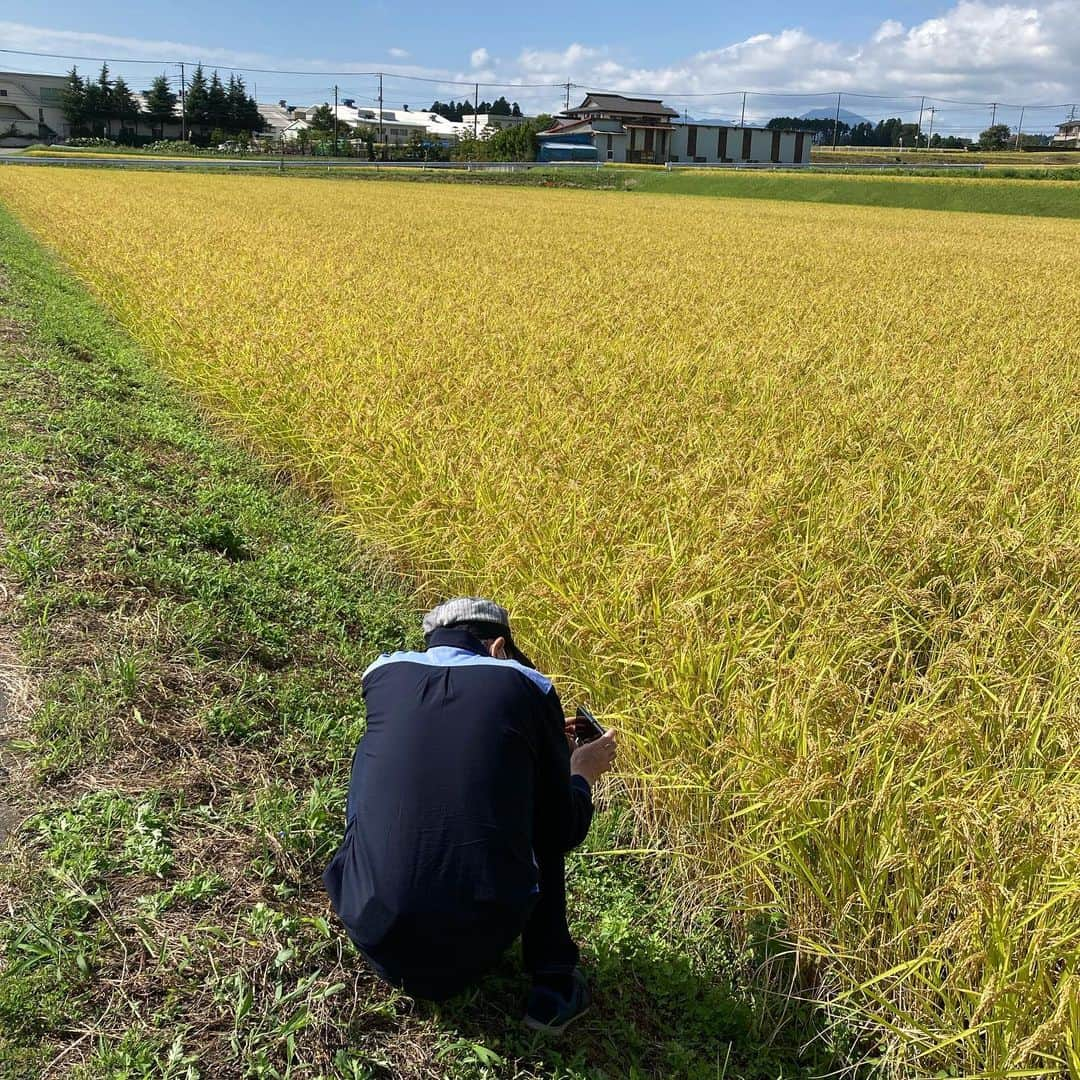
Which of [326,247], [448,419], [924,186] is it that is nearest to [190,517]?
[448,419]

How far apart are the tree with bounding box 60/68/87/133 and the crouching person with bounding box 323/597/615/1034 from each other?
7680cm

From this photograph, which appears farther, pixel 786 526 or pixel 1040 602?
pixel 786 526

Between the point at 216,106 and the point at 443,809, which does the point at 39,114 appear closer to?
the point at 216,106

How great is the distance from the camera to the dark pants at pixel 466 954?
62.8 inches

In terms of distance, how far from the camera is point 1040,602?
8.54 feet

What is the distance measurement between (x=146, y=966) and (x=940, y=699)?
1.93m

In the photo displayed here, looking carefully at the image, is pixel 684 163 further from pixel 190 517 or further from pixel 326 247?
pixel 190 517

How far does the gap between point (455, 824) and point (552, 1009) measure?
0.48 meters

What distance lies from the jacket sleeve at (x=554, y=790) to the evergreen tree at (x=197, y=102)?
7886 cm

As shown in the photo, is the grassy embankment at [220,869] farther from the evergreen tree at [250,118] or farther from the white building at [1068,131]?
the white building at [1068,131]

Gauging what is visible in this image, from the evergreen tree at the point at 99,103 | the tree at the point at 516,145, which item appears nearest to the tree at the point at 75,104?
the evergreen tree at the point at 99,103

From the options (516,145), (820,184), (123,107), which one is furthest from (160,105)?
(820,184)

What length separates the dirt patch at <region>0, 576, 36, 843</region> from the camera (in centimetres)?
209

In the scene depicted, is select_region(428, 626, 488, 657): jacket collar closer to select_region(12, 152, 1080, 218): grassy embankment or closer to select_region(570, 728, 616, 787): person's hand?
select_region(570, 728, 616, 787): person's hand
